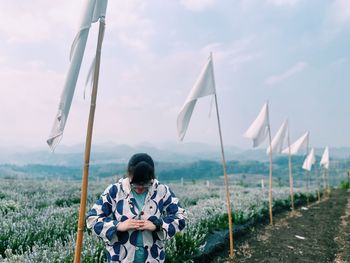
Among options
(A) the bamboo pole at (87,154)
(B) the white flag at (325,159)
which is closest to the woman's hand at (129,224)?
(A) the bamboo pole at (87,154)

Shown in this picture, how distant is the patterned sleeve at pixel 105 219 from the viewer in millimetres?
2910

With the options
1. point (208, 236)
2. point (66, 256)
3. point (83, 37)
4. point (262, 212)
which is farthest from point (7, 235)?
point (262, 212)

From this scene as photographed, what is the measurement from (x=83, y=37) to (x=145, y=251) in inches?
71.9

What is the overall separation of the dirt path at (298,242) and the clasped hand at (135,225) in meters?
4.26

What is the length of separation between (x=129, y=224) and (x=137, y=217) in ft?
0.44

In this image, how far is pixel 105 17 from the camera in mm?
3342

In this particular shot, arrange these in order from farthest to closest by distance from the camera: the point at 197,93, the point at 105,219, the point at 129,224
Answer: the point at 197,93 → the point at 105,219 → the point at 129,224

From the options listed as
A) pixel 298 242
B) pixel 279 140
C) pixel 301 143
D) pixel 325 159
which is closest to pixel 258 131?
pixel 298 242

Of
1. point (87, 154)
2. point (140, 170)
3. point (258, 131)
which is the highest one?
point (258, 131)

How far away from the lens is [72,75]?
3006 mm

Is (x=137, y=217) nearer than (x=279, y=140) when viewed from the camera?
Yes

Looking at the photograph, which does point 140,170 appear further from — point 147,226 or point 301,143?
point 301,143

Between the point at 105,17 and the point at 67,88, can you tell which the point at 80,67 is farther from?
the point at 105,17

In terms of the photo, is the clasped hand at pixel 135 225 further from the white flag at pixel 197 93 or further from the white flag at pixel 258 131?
the white flag at pixel 258 131
